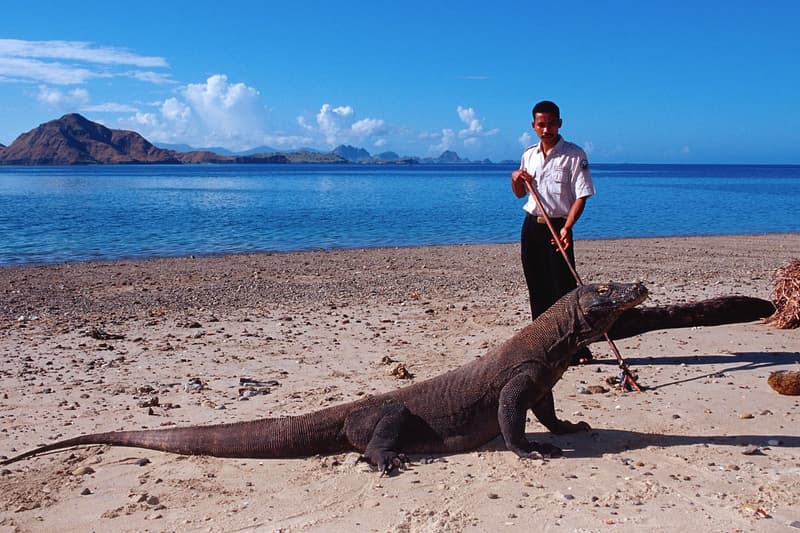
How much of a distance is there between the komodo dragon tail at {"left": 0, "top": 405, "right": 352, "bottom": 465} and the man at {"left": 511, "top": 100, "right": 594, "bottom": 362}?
10.7 feet

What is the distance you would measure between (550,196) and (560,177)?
24cm

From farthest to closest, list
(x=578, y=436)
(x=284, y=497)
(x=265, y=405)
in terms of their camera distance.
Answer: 1. (x=265, y=405)
2. (x=578, y=436)
3. (x=284, y=497)

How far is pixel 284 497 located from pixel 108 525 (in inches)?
46.1

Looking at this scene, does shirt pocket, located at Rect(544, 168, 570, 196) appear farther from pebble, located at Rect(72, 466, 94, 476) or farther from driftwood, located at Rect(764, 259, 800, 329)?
pebble, located at Rect(72, 466, 94, 476)

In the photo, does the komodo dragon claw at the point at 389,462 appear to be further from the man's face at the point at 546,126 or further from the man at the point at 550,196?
the man's face at the point at 546,126

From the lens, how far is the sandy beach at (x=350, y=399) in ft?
16.1

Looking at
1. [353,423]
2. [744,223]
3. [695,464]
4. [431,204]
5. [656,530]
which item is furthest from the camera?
[431,204]

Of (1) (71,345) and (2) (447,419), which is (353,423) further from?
(1) (71,345)

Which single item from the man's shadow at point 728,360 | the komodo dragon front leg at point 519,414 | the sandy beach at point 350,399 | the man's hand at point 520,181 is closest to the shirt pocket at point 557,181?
the man's hand at point 520,181

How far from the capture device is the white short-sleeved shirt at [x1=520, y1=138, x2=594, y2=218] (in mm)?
7773

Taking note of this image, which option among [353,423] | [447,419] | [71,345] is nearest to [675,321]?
[447,419]

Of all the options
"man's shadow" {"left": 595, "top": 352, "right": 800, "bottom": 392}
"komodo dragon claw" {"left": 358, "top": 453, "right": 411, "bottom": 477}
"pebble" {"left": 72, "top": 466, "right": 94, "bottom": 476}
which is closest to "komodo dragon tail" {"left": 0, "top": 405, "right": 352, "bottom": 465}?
"komodo dragon claw" {"left": 358, "top": 453, "right": 411, "bottom": 477}

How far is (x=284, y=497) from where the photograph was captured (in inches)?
205

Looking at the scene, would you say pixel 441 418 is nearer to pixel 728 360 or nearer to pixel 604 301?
pixel 604 301
